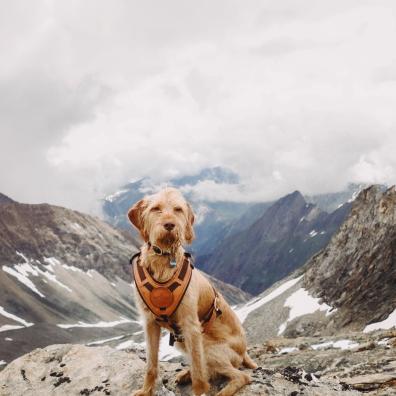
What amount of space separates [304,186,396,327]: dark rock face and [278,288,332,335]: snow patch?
1462 mm

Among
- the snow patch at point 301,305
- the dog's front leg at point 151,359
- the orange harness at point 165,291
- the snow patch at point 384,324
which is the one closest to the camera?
the orange harness at point 165,291

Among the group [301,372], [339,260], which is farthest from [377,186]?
[301,372]

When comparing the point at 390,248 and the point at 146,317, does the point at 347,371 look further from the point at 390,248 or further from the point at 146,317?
the point at 390,248

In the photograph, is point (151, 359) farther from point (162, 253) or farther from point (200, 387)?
point (162, 253)

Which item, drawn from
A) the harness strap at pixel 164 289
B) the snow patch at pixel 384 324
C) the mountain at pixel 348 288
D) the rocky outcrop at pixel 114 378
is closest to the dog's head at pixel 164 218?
the harness strap at pixel 164 289

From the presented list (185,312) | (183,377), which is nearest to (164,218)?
(185,312)

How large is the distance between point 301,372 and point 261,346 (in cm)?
2731

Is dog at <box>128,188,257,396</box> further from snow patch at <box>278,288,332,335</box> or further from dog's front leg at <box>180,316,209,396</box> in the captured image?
snow patch at <box>278,288,332,335</box>

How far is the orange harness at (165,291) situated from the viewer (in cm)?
872

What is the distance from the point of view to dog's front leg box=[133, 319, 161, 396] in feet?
30.5

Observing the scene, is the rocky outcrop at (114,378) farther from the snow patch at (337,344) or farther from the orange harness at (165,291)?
the snow patch at (337,344)

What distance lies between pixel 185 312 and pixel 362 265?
76.9 meters

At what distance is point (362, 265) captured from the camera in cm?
7975

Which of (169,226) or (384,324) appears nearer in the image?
(169,226)
